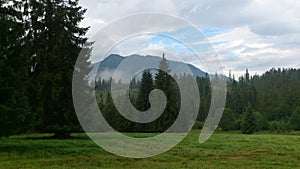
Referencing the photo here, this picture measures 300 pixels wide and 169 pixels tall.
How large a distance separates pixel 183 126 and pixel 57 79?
952 inches

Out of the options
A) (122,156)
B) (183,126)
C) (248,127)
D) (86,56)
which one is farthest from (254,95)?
(122,156)

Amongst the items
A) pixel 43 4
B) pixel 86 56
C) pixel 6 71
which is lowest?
pixel 6 71

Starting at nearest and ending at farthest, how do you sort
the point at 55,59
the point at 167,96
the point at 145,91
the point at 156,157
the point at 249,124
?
the point at 156,157 → the point at 55,59 → the point at 145,91 → the point at 167,96 → the point at 249,124

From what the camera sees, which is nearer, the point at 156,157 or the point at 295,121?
the point at 156,157

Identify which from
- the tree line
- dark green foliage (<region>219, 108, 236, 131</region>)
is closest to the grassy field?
the tree line

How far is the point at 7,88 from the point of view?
20578mm

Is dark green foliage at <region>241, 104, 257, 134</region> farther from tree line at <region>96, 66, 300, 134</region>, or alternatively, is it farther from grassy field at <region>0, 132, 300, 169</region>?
grassy field at <region>0, 132, 300, 169</region>

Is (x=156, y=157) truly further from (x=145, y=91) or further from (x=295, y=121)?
(x=295, y=121)

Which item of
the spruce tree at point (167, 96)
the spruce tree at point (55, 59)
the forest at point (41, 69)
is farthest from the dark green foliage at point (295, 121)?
the spruce tree at point (55, 59)

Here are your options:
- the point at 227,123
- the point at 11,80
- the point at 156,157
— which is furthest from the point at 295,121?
the point at 11,80

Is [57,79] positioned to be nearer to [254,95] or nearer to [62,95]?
[62,95]

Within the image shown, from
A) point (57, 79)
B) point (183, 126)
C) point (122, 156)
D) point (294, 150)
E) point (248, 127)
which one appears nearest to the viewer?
point (122, 156)

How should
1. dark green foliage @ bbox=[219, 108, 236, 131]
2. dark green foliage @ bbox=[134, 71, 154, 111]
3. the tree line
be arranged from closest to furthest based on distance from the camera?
the tree line < dark green foliage @ bbox=[134, 71, 154, 111] < dark green foliage @ bbox=[219, 108, 236, 131]

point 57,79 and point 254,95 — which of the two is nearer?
point 57,79
